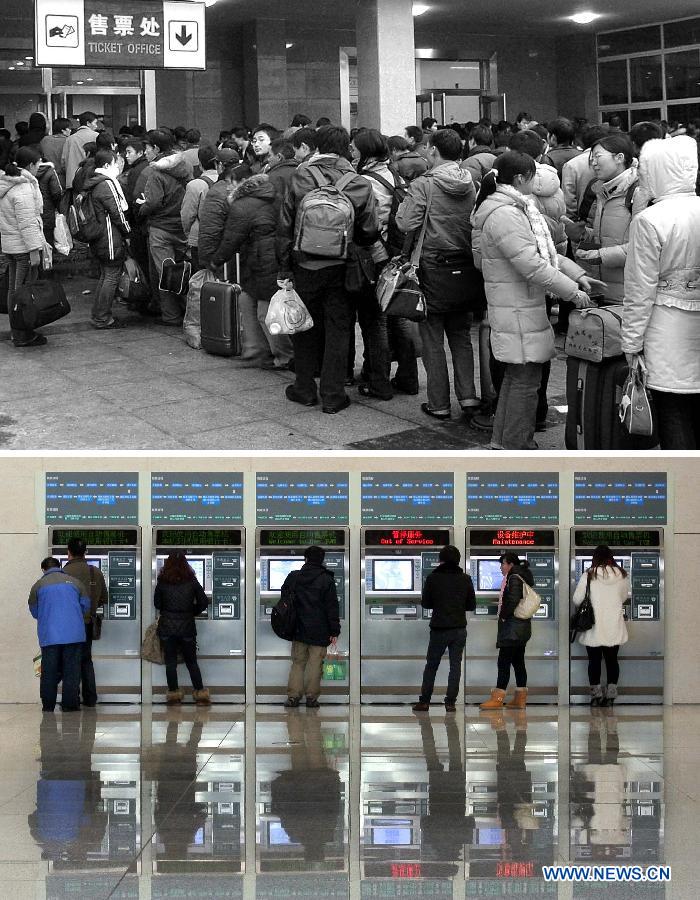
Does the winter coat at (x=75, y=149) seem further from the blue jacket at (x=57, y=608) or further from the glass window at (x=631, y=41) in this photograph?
the blue jacket at (x=57, y=608)

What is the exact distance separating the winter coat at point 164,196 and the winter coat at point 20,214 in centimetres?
76

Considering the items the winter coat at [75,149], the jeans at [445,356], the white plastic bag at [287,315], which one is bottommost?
the jeans at [445,356]

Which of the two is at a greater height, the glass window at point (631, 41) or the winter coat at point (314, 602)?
the glass window at point (631, 41)

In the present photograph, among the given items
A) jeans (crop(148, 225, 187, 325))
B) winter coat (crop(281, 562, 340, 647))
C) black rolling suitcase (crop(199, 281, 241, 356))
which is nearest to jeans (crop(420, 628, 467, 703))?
winter coat (crop(281, 562, 340, 647))

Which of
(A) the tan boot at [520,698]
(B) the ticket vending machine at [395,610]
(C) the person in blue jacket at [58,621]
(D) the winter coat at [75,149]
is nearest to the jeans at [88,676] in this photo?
(C) the person in blue jacket at [58,621]

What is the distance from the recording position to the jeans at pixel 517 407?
5.23m

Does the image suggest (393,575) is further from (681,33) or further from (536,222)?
(681,33)

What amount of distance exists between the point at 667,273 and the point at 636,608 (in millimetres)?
3086

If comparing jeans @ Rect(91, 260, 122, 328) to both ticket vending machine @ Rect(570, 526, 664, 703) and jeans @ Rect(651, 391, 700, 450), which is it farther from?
ticket vending machine @ Rect(570, 526, 664, 703)

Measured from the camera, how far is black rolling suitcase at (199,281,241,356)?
5641mm

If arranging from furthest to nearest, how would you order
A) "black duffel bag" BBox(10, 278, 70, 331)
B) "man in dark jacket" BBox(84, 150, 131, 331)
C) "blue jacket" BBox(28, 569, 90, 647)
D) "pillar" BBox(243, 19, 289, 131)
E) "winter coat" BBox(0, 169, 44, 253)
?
1. "pillar" BBox(243, 19, 289, 131)
2. "winter coat" BBox(0, 169, 44, 253)
3. "blue jacket" BBox(28, 569, 90, 647)
4. "man in dark jacket" BBox(84, 150, 131, 331)
5. "black duffel bag" BBox(10, 278, 70, 331)

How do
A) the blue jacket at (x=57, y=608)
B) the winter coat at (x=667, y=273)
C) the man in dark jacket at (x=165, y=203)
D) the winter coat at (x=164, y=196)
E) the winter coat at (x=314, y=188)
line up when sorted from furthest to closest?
1. the winter coat at (x=164, y=196)
2. the man in dark jacket at (x=165, y=203)
3. the blue jacket at (x=57, y=608)
4. the winter coat at (x=314, y=188)
5. the winter coat at (x=667, y=273)

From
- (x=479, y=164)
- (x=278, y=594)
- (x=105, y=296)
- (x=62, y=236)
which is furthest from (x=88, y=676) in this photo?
(x=479, y=164)

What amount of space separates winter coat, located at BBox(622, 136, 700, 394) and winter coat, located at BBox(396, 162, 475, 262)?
1.55m
